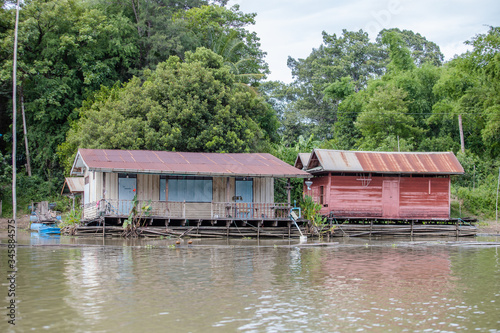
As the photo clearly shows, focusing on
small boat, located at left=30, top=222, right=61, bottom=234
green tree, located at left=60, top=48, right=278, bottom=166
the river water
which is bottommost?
the river water

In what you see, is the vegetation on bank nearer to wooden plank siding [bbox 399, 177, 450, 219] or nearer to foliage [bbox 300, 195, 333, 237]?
wooden plank siding [bbox 399, 177, 450, 219]

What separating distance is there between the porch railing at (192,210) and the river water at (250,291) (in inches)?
217

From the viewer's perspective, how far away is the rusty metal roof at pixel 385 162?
3114 cm

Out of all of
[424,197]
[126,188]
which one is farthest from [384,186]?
[126,188]

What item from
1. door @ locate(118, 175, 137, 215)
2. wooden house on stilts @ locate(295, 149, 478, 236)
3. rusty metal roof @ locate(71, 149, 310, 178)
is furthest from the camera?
wooden house on stilts @ locate(295, 149, 478, 236)

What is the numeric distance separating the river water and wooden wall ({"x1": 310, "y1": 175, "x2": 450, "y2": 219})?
404 inches

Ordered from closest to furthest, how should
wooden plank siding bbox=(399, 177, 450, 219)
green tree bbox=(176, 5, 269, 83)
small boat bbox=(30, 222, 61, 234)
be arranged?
1. small boat bbox=(30, 222, 61, 234)
2. wooden plank siding bbox=(399, 177, 450, 219)
3. green tree bbox=(176, 5, 269, 83)

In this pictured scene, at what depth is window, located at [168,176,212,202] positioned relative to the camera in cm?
2898

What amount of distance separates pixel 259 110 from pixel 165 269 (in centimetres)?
2429

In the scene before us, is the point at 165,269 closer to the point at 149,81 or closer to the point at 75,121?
the point at 149,81

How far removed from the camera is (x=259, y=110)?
128ft

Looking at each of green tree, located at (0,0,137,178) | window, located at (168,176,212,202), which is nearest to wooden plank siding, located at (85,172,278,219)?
window, located at (168,176,212,202)

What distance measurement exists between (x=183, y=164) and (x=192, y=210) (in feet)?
8.14

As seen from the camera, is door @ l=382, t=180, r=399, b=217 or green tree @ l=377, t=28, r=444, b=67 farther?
green tree @ l=377, t=28, r=444, b=67
